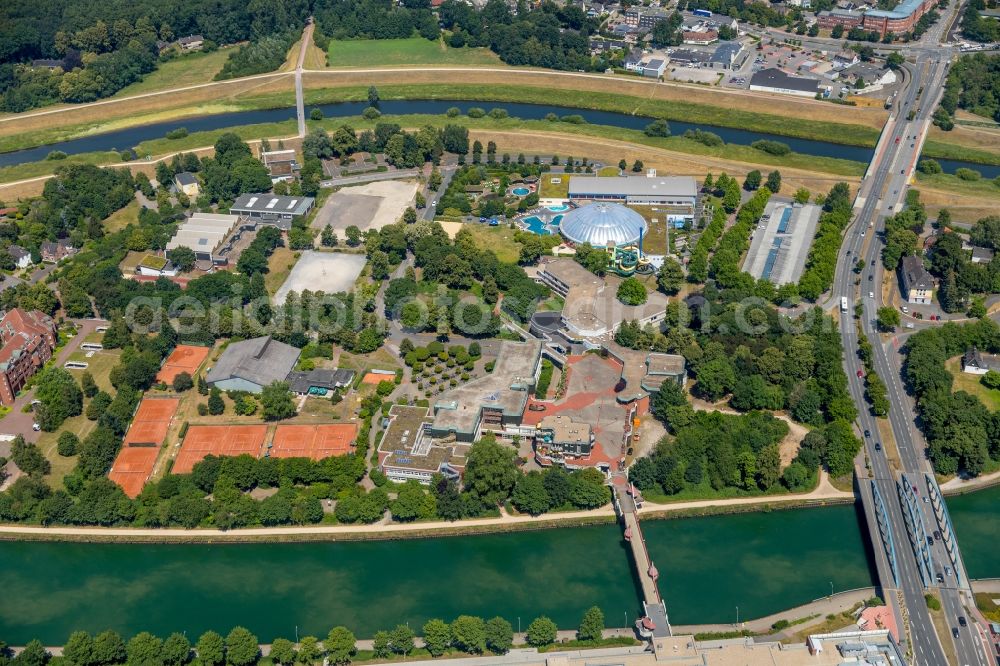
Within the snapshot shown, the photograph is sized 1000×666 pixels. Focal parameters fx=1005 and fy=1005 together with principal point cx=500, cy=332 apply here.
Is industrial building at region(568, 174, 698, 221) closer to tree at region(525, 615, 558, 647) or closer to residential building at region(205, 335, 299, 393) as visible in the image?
residential building at region(205, 335, 299, 393)

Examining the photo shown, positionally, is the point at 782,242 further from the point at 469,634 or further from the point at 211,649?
the point at 211,649

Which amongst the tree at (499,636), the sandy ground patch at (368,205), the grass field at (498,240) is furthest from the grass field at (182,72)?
the tree at (499,636)

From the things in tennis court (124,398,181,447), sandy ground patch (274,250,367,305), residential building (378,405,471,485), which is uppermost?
residential building (378,405,471,485)

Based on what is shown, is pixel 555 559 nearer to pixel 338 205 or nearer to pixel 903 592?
pixel 903 592

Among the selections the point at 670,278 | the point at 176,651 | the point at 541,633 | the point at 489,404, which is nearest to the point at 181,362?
the point at 489,404

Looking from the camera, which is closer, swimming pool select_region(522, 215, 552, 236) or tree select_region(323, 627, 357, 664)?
tree select_region(323, 627, 357, 664)

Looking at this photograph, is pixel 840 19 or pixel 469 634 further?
pixel 840 19

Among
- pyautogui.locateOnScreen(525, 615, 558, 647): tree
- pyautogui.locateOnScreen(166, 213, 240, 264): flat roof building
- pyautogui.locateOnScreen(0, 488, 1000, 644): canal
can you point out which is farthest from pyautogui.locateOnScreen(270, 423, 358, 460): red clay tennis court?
pyautogui.locateOnScreen(166, 213, 240, 264): flat roof building
